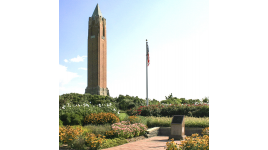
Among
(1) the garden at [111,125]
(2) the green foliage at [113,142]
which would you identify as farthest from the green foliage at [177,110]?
(2) the green foliage at [113,142]

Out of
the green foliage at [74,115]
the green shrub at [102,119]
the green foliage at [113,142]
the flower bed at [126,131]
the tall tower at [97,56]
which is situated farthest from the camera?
the tall tower at [97,56]

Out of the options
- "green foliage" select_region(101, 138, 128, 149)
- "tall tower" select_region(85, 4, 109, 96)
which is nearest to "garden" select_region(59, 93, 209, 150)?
"green foliage" select_region(101, 138, 128, 149)

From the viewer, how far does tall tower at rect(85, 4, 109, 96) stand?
38.2 metres

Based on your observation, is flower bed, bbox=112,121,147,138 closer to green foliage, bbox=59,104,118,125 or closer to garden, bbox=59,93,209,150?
garden, bbox=59,93,209,150

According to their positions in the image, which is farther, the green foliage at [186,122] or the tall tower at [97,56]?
the tall tower at [97,56]

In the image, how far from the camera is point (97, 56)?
3881 centimetres

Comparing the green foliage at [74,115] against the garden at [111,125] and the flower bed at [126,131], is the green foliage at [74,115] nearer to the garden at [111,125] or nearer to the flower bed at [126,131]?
the garden at [111,125]

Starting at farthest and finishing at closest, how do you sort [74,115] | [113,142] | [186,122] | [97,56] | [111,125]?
[97,56] < [186,122] < [74,115] < [111,125] < [113,142]

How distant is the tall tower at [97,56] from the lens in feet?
125

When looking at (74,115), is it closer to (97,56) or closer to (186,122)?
(186,122)

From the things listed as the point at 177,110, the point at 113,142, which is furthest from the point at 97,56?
the point at 113,142
